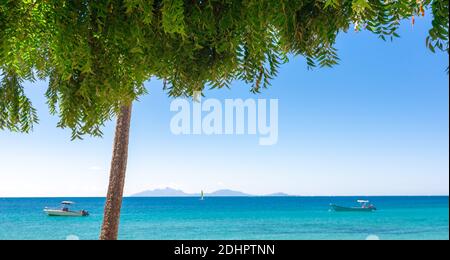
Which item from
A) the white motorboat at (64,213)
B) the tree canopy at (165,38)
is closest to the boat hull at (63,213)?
the white motorboat at (64,213)

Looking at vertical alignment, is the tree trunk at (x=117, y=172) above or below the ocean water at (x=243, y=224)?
above

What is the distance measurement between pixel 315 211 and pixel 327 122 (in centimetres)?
792

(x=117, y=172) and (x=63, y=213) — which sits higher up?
(x=117, y=172)

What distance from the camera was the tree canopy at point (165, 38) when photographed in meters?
0.94

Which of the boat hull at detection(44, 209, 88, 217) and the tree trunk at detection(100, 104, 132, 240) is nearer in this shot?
the tree trunk at detection(100, 104, 132, 240)

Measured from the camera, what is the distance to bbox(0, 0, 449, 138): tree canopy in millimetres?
943

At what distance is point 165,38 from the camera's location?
42.6 inches

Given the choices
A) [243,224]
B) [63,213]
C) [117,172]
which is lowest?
[243,224]

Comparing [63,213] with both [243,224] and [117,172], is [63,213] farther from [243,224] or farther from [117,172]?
[117,172]

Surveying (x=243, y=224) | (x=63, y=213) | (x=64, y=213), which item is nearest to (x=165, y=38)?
(x=243, y=224)

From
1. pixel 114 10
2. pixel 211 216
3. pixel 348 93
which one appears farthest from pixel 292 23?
pixel 348 93

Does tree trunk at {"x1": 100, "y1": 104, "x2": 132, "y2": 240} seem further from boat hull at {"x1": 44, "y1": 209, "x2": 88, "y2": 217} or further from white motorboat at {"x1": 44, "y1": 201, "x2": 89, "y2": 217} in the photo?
boat hull at {"x1": 44, "y1": 209, "x2": 88, "y2": 217}

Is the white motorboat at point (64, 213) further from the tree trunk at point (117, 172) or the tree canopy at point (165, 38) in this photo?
the tree canopy at point (165, 38)

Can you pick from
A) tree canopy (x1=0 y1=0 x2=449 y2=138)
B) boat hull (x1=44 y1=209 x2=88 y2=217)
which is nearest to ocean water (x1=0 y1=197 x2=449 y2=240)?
boat hull (x1=44 y1=209 x2=88 y2=217)
